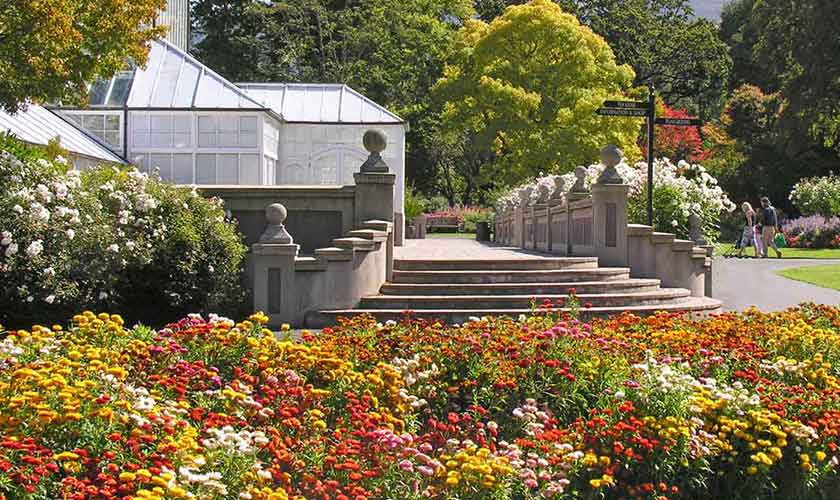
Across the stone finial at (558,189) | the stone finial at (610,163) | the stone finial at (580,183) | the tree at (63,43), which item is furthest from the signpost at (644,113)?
the tree at (63,43)

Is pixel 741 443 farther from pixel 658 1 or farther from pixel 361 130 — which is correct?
pixel 658 1

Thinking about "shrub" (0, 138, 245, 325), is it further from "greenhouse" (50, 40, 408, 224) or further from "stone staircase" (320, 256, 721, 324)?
"greenhouse" (50, 40, 408, 224)

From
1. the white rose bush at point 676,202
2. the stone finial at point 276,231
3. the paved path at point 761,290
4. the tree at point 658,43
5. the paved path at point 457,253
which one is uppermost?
the tree at point 658,43

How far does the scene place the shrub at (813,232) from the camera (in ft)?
132

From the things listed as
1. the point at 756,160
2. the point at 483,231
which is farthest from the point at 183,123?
the point at 756,160

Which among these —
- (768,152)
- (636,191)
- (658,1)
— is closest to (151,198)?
(636,191)

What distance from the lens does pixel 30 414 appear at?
5.18m

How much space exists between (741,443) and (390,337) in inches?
116

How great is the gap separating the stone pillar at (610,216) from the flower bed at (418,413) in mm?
8073

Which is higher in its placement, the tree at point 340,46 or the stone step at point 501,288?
the tree at point 340,46

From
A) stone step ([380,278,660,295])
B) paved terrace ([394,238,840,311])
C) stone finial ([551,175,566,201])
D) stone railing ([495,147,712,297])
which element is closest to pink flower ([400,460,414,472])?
stone step ([380,278,660,295])

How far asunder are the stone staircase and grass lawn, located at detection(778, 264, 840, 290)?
23.0ft

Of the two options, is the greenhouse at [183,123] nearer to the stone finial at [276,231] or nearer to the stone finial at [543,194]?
the stone finial at [543,194]

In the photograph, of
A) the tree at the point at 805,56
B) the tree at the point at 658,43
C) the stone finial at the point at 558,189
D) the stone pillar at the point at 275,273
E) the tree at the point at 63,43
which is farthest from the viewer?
the tree at the point at 658,43
